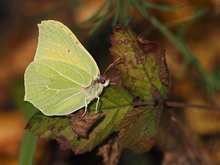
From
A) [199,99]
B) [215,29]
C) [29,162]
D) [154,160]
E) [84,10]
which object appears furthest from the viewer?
[84,10]

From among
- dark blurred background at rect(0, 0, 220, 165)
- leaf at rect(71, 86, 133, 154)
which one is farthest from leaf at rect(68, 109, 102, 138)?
dark blurred background at rect(0, 0, 220, 165)

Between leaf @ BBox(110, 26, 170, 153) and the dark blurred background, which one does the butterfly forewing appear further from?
the dark blurred background

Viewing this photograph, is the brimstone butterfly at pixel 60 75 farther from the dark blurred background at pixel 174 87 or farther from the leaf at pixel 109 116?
the dark blurred background at pixel 174 87

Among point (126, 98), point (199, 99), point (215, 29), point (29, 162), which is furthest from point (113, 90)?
point (215, 29)

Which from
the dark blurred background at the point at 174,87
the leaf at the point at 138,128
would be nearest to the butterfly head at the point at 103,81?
the leaf at the point at 138,128

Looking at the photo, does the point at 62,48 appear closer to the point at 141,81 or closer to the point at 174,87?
the point at 141,81

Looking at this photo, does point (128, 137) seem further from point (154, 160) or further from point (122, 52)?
point (154, 160)

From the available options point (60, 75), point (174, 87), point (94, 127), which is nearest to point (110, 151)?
point (94, 127)
